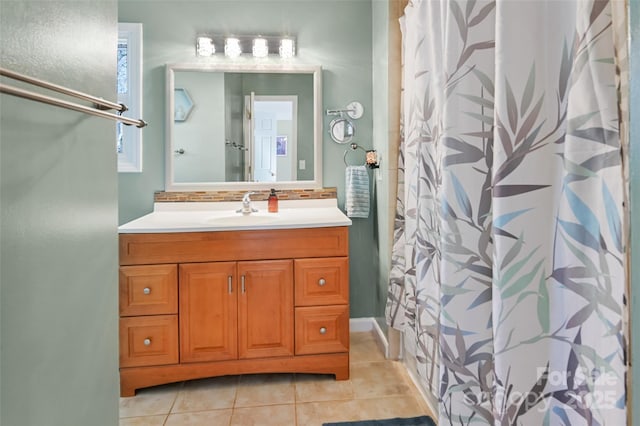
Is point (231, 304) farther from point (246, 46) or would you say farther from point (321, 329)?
point (246, 46)

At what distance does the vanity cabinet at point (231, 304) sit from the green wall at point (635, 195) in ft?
4.83

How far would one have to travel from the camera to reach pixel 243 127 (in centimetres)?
245

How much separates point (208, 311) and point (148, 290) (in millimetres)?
306

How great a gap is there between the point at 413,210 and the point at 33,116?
1.39 meters

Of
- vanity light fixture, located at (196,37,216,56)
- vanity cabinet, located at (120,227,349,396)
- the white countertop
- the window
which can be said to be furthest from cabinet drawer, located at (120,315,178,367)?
vanity light fixture, located at (196,37,216,56)

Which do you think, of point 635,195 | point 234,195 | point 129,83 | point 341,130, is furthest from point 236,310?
point 635,195

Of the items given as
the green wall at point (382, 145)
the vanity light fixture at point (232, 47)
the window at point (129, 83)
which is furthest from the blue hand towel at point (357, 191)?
the window at point (129, 83)

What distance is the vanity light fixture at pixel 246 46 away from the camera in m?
2.40

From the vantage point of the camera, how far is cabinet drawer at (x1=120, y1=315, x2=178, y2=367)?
183 centimetres

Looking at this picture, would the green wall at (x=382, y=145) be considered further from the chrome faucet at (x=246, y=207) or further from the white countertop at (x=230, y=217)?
the chrome faucet at (x=246, y=207)

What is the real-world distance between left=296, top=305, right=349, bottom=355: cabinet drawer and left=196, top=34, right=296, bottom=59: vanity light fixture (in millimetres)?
1631

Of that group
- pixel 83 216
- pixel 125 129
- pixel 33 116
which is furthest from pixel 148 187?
pixel 33 116

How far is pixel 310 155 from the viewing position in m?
2.53

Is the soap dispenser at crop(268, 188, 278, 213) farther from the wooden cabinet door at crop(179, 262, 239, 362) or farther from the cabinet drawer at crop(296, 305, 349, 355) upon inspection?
the cabinet drawer at crop(296, 305, 349, 355)
